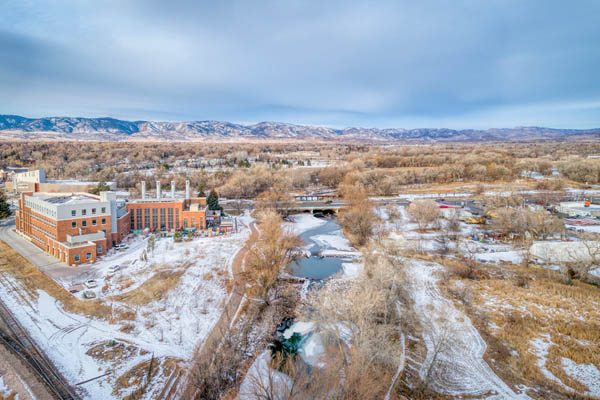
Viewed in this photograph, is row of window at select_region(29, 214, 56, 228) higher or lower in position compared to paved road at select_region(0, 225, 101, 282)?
higher

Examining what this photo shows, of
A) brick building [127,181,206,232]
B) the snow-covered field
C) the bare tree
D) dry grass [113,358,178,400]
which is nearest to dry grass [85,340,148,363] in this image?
the snow-covered field

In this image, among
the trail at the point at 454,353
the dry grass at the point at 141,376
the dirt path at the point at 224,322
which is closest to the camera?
the dry grass at the point at 141,376

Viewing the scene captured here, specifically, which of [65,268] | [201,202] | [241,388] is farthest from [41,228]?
[241,388]

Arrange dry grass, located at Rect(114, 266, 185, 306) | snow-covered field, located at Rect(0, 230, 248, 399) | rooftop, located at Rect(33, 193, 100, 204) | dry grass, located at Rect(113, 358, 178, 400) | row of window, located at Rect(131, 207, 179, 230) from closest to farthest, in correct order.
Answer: dry grass, located at Rect(113, 358, 178, 400) → snow-covered field, located at Rect(0, 230, 248, 399) → dry grass, located at Rect(114, 266, 185, 306) → rooftop, located at Rect(33, 193, 100, 204) → row of window, located at Rect(131, 207, 179, 230)

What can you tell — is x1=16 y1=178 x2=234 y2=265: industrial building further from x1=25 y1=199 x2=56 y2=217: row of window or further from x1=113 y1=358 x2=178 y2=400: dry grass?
x1=113 y1=358 x2=178 y2=400: dry grass

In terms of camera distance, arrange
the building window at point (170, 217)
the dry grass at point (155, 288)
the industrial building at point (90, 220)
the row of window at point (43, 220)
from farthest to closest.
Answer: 1. the building window at point (170, 217)
2. the row of window at point (43, 220)
3. the industrial building at point (90, 220)
4. the dry grass at point (155, 288)

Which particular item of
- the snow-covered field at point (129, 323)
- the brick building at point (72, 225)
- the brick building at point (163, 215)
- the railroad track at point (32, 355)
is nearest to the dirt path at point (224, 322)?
the snow-covered field at point (129, 323)

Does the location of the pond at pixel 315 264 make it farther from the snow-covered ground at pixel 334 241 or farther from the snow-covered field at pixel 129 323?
the snow-covered field at pixel 129 323

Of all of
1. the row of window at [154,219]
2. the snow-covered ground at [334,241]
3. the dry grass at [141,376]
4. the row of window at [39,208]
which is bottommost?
the dry grass at [141,376]

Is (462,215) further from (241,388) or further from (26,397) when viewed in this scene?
(26,397)
